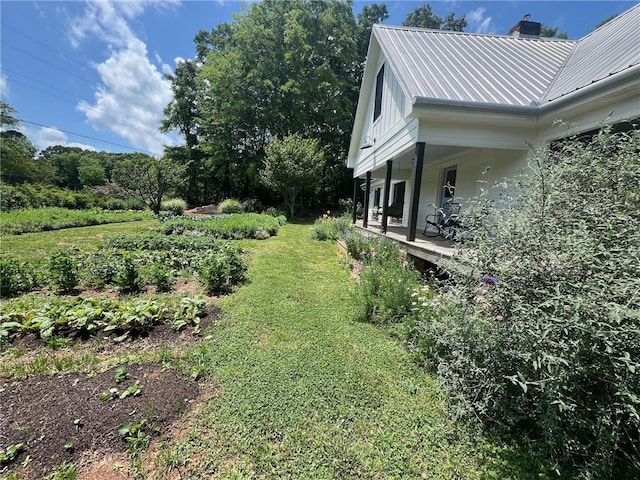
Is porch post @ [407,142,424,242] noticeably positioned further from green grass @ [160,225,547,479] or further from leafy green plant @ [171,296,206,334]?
leafy green plant @ [171,296,206,334]

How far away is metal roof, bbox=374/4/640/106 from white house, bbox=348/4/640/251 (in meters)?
0.02

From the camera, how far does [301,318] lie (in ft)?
12.4

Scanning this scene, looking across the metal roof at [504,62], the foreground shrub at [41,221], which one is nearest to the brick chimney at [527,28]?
the metal roof at [504,62]

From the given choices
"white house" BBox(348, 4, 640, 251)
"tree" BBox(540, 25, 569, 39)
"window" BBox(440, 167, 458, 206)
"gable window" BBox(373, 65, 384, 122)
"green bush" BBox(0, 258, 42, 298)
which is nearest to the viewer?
"white house" BBox(348, 4, 640, 251)

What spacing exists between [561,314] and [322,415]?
175 cm

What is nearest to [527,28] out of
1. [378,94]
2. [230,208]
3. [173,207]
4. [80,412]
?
[378,94]

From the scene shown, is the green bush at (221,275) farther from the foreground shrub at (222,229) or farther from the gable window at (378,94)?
the gable window at (378,94)

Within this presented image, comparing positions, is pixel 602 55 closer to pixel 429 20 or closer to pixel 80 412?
pixel 80 412

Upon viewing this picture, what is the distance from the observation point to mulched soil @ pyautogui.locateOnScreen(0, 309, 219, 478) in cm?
178

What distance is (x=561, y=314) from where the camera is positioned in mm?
1587

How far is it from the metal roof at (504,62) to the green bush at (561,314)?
3089 millimetres

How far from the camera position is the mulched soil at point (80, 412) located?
178 cm

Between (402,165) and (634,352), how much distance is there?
882 centimetres

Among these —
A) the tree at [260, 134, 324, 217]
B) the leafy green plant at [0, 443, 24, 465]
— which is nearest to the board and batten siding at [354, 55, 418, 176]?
the leafy green plant at [0, 443, 24, 465]
